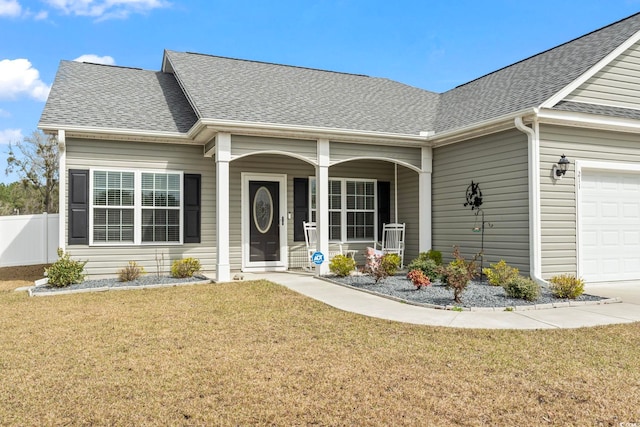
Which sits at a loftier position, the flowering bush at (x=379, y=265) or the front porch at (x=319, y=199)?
the front porch at (x=319, y=199)

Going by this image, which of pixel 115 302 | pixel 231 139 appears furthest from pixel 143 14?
pixel 115 302

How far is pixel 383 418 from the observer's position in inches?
116

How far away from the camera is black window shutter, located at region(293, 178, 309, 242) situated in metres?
11.0

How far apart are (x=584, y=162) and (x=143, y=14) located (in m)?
12.9

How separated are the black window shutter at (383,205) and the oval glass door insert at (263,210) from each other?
111 inches

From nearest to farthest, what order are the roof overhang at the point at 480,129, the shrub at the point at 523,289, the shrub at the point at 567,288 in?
the shrub at the point at 523,289, the shrub at the point at 567,288, the roof overhang at the point at 480,129

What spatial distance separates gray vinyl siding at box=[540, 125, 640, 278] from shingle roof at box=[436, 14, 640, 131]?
802mm

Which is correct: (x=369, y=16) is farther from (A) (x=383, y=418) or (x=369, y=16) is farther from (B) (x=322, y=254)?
(A) (x=383, y=418)

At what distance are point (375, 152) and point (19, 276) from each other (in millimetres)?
8219

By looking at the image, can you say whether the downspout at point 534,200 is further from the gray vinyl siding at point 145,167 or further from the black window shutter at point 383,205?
the gray vinyl siding at point 145,167

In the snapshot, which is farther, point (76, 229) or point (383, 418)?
point (76, 229)

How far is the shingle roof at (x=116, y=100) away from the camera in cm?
931

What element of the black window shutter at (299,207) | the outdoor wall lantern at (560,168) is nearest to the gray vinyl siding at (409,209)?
the black window shutter at (299,207)

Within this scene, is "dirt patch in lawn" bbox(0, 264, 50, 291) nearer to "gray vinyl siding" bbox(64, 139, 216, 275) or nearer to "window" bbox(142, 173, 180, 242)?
"gray vinyl siding" bbox(64, 139, 216, 275)
